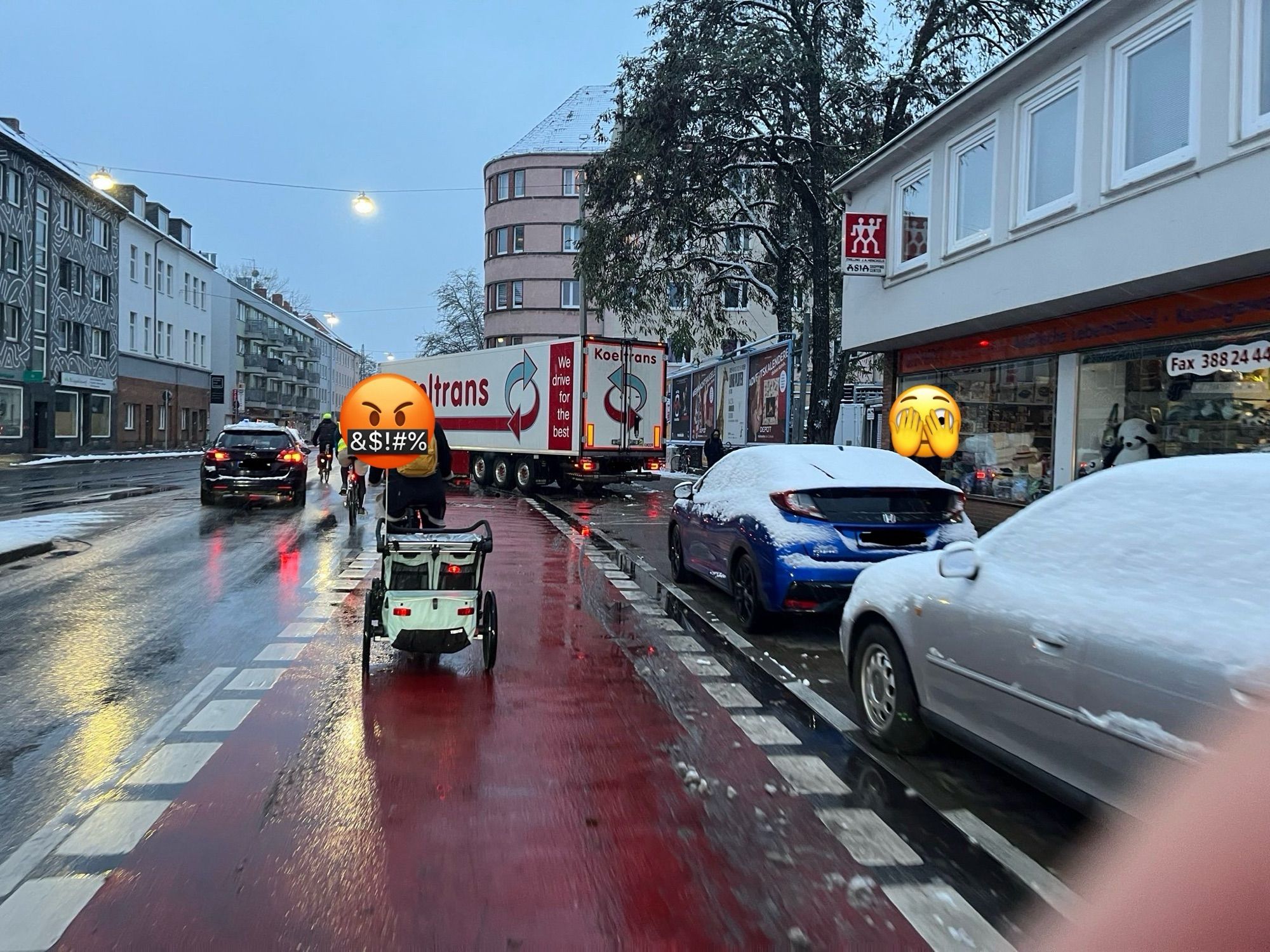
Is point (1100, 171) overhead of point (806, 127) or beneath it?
beneath

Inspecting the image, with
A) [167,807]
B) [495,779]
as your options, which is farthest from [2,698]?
[495,779]

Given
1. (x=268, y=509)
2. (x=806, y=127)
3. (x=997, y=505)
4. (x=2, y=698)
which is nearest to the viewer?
(x=2, y=698)

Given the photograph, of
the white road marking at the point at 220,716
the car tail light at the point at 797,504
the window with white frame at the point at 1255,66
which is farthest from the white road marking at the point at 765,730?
the window with white frame at the point at 1255,66

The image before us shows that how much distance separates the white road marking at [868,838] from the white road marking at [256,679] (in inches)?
143

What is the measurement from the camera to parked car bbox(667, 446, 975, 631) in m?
7.71

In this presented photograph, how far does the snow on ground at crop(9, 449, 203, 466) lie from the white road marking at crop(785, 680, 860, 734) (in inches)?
1520

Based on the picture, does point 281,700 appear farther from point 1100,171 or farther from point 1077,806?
point 1100,171

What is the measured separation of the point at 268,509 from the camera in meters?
18.9

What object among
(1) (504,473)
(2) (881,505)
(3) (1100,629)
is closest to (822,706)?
(2) (881,505)

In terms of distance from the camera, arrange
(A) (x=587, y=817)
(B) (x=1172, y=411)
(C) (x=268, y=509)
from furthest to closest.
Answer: (C) (x=268, y=509) → (B) (x=1172, y=411) → (A) (x=587, y=817)

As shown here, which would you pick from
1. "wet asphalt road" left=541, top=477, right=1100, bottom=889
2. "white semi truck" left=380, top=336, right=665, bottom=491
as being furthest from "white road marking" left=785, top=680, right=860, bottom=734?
A: "white semi truck" left=380, top=336, right=665, bottom=491

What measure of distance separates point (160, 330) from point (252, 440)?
48718mm

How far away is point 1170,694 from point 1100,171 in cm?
1137

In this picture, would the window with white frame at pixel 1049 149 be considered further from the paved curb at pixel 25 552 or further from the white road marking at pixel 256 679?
the paved curb at pixel 25 552
